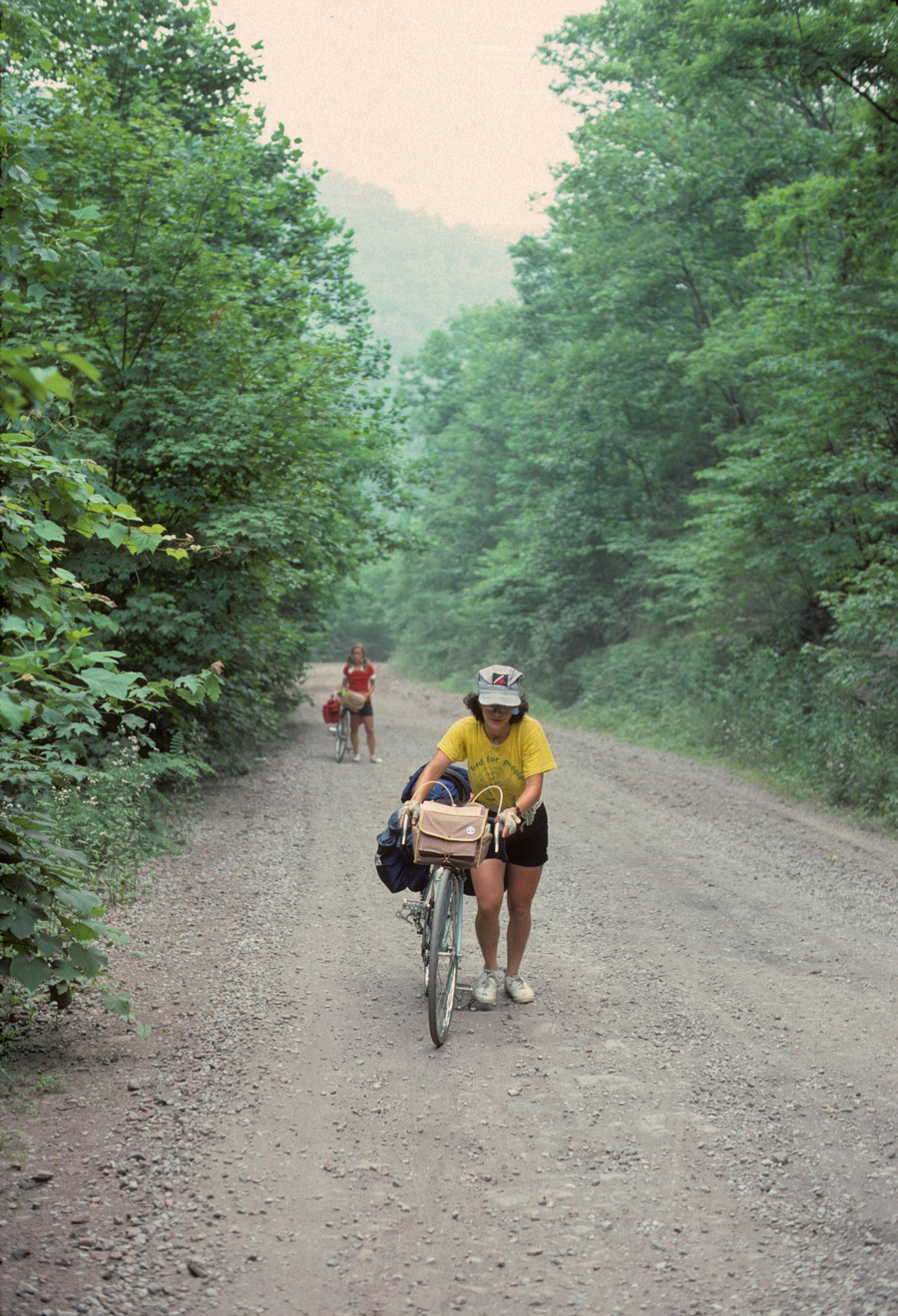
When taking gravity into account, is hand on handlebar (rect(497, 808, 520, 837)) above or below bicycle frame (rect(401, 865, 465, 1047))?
above

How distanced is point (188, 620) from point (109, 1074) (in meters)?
6.46

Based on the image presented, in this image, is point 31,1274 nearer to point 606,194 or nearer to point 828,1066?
point 828,1066

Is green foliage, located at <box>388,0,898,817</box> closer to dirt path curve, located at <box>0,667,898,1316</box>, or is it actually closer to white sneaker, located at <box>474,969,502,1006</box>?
A: dirt path curve, located at <box>0,667,898,1316</box>

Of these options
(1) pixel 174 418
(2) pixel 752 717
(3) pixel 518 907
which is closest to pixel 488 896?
(3) pixel 518 907

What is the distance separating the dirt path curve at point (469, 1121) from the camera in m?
3.36

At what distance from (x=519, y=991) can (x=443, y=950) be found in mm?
848

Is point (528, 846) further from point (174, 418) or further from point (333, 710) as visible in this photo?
point (333, 710)

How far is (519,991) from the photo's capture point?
596 centimetres

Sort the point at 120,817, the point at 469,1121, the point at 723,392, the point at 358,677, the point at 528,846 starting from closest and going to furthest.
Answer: the point at 469,1121 < the point at 528,846 < the point at 120,817 < the point at 358,677 < the point at 723,392

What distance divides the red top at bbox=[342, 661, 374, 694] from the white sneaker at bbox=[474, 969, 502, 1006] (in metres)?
10.6

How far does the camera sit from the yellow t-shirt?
18.6 feet

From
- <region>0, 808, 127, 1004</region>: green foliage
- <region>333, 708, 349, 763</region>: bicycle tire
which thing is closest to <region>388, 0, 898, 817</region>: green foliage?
<region>333, 708, 349, 763</region>: bicycle tire

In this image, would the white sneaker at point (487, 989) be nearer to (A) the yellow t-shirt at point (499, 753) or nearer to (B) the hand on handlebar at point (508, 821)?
(A) the yellow t-shirt at point (499, 753)

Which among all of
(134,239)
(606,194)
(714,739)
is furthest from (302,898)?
(606,194)
